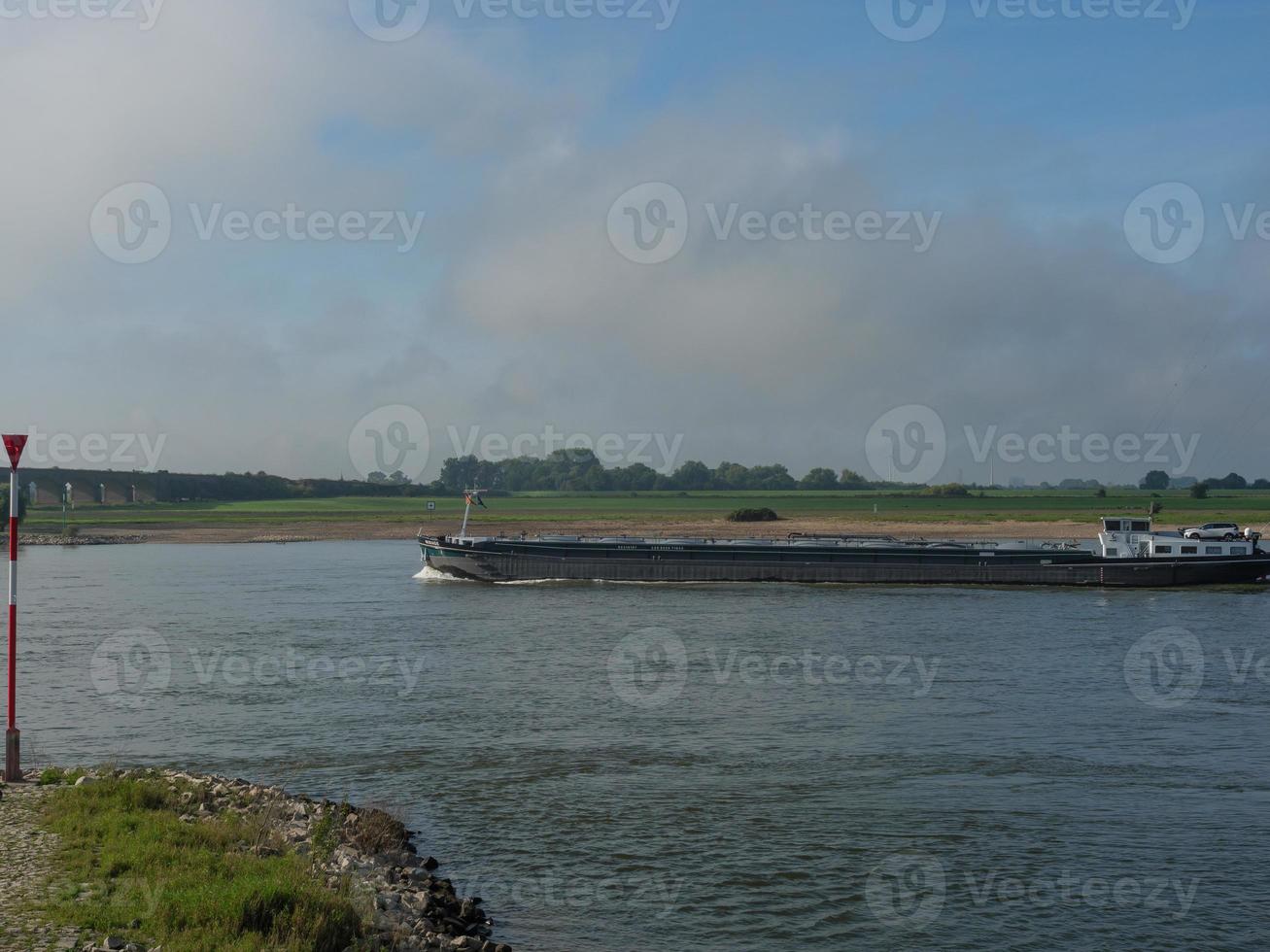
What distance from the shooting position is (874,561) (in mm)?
63719

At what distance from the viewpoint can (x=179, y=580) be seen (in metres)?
64.4

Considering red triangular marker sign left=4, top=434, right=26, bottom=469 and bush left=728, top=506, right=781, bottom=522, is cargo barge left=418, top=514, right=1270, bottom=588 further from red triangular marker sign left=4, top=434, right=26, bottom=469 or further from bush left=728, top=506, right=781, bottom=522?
bush left=728, top=506, right=781, bottom=522

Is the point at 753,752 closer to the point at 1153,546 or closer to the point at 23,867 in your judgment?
the point at 23,867

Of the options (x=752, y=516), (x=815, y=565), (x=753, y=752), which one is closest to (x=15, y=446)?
(x=753, y=752)

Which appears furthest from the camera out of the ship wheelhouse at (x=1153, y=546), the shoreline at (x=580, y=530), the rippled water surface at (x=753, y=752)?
the shoreline at (x=580, y=530)

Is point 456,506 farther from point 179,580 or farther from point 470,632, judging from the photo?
point 470,632

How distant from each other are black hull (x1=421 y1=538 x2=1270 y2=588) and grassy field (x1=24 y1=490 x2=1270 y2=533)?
46.3 meters

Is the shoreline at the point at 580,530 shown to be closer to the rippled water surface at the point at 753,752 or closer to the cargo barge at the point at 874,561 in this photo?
the cargo barge at the point at 874,561

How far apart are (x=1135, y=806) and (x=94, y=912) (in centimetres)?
1618

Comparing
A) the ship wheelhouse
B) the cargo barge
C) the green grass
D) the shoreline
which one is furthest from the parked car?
the green grass

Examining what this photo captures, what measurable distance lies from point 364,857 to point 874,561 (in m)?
51.6

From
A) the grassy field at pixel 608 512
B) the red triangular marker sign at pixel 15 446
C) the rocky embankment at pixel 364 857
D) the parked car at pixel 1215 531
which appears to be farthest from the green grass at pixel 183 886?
the grassy field at pixel 608 512

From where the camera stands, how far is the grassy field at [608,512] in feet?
392

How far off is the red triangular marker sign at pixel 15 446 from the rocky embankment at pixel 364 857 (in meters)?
4.94
